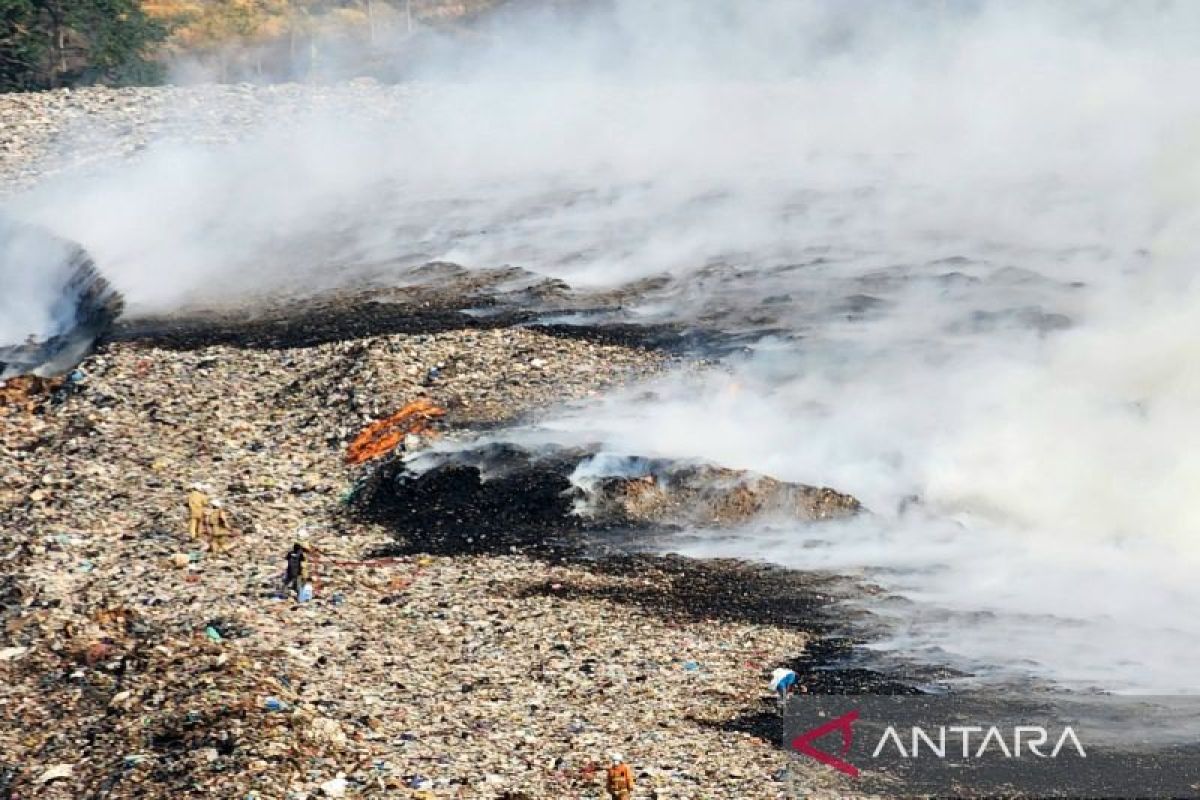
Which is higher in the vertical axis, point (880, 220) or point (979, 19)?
point (979, 19)

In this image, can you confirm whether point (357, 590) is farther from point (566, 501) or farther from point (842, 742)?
point (842, 742)

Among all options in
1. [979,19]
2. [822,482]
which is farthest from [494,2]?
[822,482]

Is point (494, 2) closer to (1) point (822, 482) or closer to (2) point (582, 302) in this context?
(2) point (582, 302)

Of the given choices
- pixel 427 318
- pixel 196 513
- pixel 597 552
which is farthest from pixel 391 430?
pixel 597 552

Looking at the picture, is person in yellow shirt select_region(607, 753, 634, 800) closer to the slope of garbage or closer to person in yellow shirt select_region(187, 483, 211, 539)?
the slope of garbage

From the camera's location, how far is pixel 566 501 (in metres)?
18.7

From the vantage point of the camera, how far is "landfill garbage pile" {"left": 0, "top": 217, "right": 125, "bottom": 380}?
A: 2405cm

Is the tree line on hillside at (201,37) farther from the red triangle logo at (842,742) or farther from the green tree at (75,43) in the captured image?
the red triangle logo at (842,742)

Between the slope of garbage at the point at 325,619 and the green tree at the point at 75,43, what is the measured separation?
21213 mm

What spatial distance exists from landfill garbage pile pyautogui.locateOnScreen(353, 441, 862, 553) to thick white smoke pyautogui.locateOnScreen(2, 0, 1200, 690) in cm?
55

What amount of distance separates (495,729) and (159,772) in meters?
2.53

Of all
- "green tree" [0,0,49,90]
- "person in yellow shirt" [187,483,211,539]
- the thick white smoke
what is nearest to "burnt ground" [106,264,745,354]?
the thick white smoke

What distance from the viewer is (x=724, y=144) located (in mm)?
32969

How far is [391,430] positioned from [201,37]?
1547 inches
